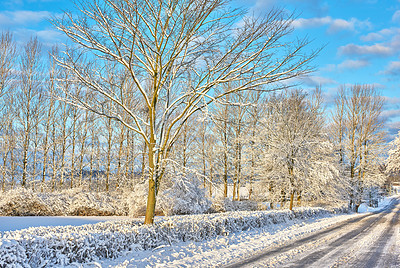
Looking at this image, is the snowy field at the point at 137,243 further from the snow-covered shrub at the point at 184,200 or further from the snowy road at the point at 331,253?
the snow-covered shrub at the point at 184,200

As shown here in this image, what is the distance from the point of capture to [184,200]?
16500 mm

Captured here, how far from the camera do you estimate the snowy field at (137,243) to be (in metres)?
5.33

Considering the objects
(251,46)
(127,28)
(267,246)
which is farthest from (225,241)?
(127,28)

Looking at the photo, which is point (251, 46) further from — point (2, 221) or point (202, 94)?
point (2, 221)

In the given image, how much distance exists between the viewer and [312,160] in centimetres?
2048

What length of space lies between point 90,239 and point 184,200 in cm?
1056

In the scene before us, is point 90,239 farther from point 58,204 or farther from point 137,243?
point 58,204

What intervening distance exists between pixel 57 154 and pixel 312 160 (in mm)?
20779

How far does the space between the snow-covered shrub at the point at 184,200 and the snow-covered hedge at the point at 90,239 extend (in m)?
5.53

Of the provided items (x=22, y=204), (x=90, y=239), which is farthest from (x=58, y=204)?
(x=90, y=239)

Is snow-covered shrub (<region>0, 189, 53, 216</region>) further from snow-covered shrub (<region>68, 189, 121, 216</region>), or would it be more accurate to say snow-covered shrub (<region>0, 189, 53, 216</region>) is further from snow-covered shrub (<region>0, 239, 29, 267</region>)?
snow-covered shrub (<region>0, 239, 29, 267</region>)

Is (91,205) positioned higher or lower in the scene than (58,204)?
lower

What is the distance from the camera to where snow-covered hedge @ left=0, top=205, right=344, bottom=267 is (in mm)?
5051

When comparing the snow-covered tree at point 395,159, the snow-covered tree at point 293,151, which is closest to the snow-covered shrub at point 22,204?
the snow-covered tree at point 293,151
